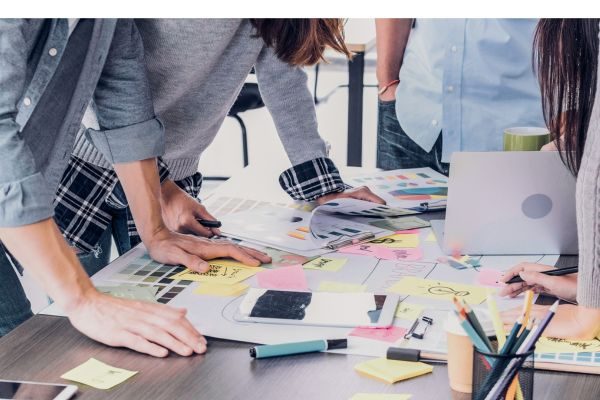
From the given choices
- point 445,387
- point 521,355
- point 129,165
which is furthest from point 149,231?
point 521,355

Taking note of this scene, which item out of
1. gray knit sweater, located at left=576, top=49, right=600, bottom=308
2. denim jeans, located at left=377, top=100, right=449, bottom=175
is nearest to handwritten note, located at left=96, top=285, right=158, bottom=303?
gray knit sweater, located at left=576, top=49, right=600, bottom=308

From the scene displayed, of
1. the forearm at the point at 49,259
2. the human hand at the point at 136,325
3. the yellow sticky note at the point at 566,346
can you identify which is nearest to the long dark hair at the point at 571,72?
the yellow sticky note at the point at 566,346

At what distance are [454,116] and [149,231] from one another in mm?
929

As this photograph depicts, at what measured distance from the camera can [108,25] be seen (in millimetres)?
1321

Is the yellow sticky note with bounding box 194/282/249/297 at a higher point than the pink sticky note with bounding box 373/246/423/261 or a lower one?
lower

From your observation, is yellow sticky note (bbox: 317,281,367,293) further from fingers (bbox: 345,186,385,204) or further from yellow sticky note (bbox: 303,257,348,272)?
fingers (bbox: 345,186,385,204)

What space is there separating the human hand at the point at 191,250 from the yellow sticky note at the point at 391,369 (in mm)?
411

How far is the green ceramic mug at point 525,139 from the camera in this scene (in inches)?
60.9

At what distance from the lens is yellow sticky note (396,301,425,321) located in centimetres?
120

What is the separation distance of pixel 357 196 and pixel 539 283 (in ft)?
1.87

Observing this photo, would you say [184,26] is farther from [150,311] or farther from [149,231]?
[150,311]

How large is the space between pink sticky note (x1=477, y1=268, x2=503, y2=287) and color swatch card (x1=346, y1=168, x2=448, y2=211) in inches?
14.2

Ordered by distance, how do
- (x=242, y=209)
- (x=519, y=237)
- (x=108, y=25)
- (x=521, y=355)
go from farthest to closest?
1. (x=242, y=209)
2. (x=519, y=237)
3. (x=108, y=25)
4. (x=521, y=355)

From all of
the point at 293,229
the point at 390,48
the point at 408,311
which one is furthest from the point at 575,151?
the point at 390,48
